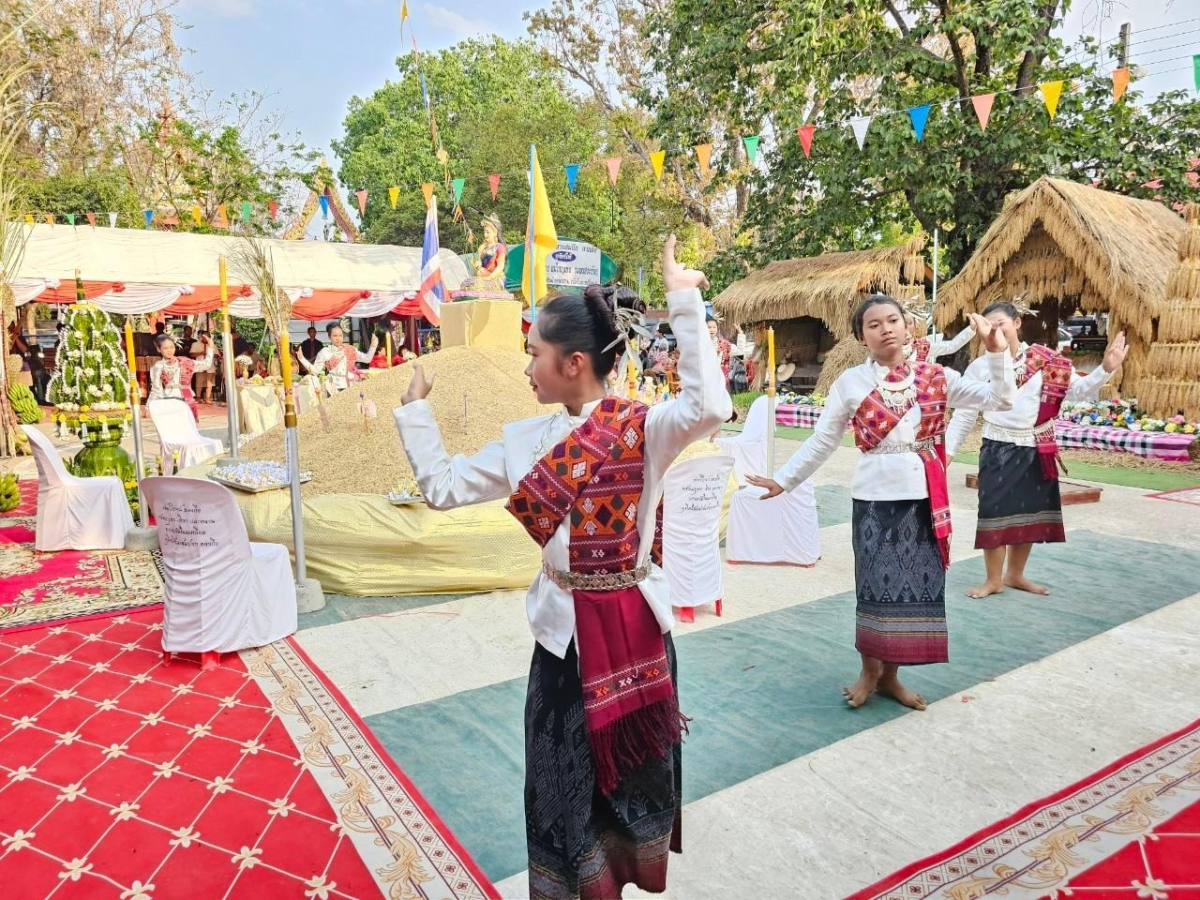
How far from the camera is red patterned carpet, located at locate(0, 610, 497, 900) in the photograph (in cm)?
208

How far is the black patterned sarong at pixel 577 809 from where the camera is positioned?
5.32ft

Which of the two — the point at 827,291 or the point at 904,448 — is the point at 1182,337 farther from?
the point at 904,448

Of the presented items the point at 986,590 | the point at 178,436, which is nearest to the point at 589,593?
the point at 986,590

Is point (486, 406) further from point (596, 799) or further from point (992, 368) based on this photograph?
point (596, 799)

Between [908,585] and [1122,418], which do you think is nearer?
[908,585]

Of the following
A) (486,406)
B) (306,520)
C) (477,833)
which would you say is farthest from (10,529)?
(477,833)

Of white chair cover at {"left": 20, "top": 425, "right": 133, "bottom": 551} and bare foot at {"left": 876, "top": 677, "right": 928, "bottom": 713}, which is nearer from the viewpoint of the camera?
bare foot at {"left": 876, "top": 677, "right": 928, "bottom": 713}

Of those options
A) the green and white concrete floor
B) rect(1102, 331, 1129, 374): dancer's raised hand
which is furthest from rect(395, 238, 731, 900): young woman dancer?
rect(1102, 331, 1129, 374): dancer's raised hand

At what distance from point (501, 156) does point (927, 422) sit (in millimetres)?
20622

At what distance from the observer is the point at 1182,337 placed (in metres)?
9.10

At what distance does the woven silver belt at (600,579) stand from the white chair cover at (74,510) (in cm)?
508

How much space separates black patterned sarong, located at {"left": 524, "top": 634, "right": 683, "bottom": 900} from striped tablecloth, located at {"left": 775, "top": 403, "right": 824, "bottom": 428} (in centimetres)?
1107

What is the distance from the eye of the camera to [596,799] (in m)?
1.66

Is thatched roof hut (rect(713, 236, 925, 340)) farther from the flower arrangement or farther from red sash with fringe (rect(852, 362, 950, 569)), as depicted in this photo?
red sash with fringe (rect(852, 362, 950, 569))
